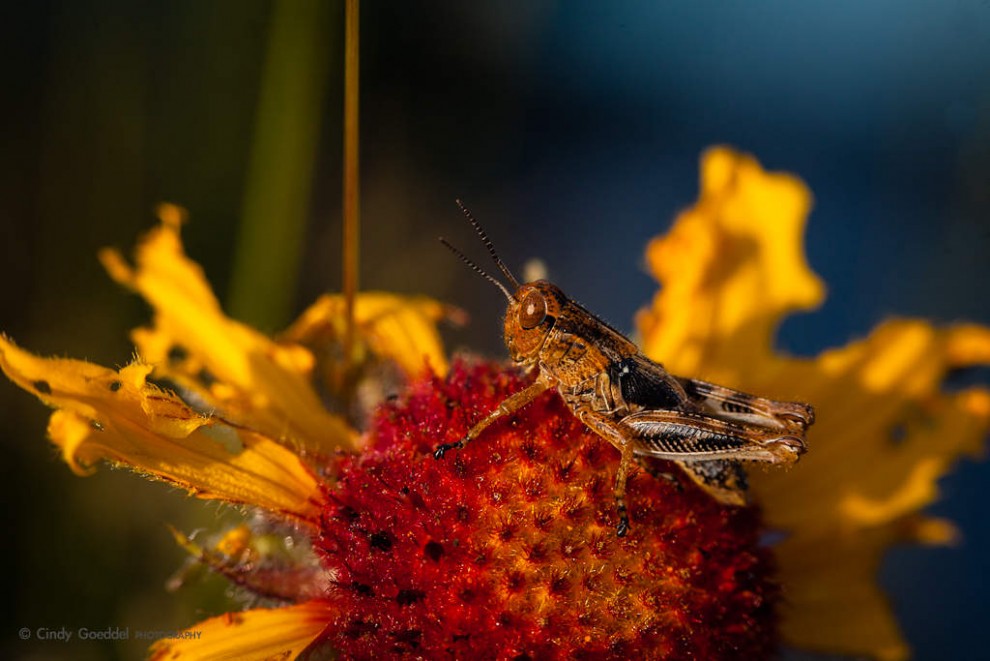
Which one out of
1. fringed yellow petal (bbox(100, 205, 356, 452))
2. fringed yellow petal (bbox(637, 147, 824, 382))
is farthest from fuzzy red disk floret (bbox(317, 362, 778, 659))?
fringed yellow petal (bbox(637, 147, 824, 382))

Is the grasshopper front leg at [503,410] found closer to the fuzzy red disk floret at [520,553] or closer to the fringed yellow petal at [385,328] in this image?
the fuzzy red disk floret at [520,553]

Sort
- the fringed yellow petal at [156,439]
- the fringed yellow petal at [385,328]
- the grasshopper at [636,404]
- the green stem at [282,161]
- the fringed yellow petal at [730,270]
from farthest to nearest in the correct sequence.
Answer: the green stem at [282,161] < the fringed yellow petal at [730,270] < the fringed yellow petal at [385,328] < the grasshopper at [636,404] < the fringed yellow petal at [156,439]

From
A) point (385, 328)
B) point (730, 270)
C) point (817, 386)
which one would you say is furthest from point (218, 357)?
point (817, 386)

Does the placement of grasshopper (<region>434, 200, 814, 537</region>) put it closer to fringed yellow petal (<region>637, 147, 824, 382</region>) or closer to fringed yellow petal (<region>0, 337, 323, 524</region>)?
fringed yellow petal (<region>0, 337, 323, 524</region>)

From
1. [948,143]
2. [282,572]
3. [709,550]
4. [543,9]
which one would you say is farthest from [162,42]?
[948,143]

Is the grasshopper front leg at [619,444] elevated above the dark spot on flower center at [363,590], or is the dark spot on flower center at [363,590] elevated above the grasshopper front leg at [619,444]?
the grasshopper front leg at [619,444]

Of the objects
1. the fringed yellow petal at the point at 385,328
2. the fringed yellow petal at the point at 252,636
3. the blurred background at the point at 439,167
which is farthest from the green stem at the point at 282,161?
the fringed yellow petal at the point at 252,636

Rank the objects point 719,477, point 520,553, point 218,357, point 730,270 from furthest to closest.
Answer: point 730,270 < point 218,357 < point 719,477 < point 520,553

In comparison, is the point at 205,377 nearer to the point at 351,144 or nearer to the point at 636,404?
the point at 351,144
